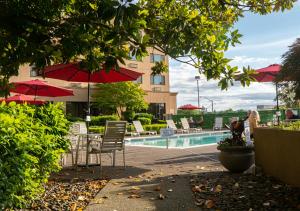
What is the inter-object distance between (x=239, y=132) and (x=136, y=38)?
4.10 metres

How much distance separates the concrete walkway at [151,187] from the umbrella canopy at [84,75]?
2.03m

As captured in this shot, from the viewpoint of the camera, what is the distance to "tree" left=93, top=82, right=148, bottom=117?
115ft

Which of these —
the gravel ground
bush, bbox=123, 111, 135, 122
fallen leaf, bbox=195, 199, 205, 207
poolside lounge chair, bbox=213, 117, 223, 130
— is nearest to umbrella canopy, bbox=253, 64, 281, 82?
the gravel ground

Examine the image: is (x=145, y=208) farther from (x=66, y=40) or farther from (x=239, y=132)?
(x=239, y=132)

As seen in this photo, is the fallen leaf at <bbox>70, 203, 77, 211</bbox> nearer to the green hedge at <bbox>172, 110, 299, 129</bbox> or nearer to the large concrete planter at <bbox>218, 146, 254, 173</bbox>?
the large concrete planter at <bbox>218, 146, 254, 173</bbox>

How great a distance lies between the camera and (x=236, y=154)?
7770 millimetres

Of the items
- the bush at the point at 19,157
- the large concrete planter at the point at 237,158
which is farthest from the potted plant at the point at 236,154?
the bush at the point at 19,157

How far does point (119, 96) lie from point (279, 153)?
2883cm

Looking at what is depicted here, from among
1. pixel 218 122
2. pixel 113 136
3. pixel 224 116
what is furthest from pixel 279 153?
pixel 224 116

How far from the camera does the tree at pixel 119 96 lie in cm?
3506

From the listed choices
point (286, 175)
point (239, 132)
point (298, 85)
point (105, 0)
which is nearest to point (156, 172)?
point (239, 132)

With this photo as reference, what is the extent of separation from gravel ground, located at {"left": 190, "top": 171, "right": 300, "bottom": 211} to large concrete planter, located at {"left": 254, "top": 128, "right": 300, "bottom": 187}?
0.16m

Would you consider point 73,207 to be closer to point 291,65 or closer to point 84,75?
point 84,75

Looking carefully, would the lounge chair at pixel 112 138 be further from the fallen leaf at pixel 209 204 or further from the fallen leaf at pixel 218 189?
the fallen leaf at pixel 209 204
